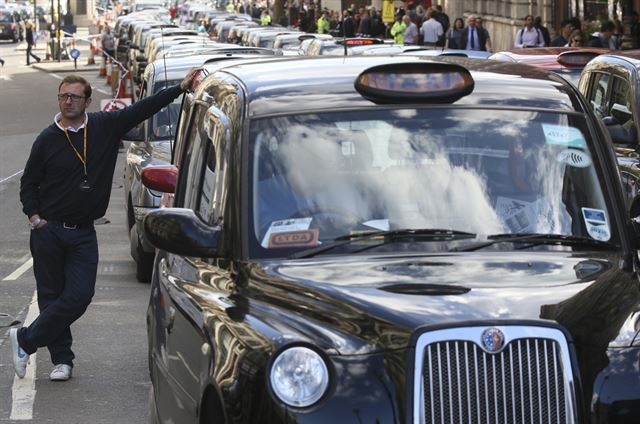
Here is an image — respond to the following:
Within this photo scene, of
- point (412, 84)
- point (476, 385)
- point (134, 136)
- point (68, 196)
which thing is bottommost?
point (134, 136)

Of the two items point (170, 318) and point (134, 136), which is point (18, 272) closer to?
point (134, 136)

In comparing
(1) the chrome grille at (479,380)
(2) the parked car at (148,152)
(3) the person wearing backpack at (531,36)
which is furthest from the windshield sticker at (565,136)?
(3) the person wearing backpack at (531,36)

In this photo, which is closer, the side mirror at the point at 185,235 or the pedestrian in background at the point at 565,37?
the side mirror at the point at 185,235

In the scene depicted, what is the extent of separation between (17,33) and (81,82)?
95345 mm

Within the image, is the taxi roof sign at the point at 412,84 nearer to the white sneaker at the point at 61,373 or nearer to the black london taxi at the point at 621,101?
the white sneaker at the point at 61,373

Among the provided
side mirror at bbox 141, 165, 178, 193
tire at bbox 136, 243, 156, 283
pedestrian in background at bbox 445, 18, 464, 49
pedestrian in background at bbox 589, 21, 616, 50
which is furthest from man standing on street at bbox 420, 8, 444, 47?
side mirror at bbox 141, 165, 178, 193

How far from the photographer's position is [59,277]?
9.43 metres

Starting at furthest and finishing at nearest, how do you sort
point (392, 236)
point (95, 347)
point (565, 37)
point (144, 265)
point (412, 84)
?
point (565, 37) < point (144, 265) < point (95, 347) < point (412, 84) < point (392, 236)

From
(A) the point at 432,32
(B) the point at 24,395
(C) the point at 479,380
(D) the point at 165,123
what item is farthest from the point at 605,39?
(C) the point at 479,380

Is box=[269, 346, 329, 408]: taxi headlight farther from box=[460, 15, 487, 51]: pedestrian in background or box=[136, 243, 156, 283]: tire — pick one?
box=[460, 15, 487, 51]: pedestrian in background

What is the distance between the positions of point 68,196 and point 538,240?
13.8ft

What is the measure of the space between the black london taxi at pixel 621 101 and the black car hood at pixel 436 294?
247 inches

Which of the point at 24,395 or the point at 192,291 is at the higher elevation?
the point at 192,291

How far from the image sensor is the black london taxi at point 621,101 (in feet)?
39.2
